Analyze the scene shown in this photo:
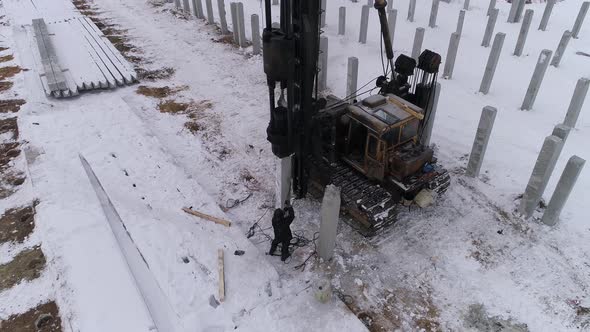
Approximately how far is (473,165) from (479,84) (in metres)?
4.33

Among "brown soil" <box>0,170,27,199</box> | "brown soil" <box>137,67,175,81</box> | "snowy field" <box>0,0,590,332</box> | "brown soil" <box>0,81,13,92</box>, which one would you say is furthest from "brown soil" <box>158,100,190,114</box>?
"brown soil" <box>0,81,13,92</box>

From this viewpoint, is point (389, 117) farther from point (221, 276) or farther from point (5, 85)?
point (5, 85)

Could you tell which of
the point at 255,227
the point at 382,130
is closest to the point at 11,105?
the point at 255,227

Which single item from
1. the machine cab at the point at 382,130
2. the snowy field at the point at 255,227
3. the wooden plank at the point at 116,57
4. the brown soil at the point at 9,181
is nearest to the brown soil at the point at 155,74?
the snowy field at the point at 255,227

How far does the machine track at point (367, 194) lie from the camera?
6.73 metres

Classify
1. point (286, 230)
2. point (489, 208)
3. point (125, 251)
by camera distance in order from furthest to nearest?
point (489, 208) → point (125, 251) → point (286, 230)

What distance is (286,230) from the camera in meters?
6.40

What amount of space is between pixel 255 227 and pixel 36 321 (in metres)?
3.59

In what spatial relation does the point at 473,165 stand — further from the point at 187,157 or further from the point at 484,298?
the point at 187,157

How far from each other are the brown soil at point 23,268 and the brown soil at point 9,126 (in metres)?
4.17

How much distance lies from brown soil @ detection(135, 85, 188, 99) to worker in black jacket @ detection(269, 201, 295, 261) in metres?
6.75

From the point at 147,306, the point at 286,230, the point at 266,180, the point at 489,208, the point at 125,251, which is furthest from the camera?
the point at 266,180

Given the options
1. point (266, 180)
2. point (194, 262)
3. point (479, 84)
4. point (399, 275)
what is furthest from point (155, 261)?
point (479, 84)

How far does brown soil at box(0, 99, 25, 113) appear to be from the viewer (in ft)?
35.1
